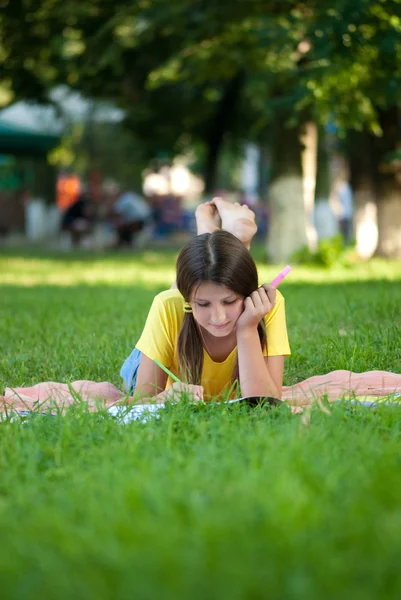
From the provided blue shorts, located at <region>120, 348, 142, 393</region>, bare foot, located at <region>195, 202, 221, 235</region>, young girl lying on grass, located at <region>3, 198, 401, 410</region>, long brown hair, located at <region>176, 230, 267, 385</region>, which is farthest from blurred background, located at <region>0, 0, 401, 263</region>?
long brown hair, located at <region>176, 230, 267, 385</region>

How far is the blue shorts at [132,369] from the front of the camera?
16.6ft

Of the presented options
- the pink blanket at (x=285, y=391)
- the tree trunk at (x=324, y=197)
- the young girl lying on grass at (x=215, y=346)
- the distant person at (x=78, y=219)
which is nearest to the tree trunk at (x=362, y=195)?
the tree trunk at (x=324, y=197)

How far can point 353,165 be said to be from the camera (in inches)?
707

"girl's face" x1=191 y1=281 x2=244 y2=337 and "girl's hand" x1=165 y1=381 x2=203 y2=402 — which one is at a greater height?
"girl's face" x1=191 y1=281 x2=244 y2=337

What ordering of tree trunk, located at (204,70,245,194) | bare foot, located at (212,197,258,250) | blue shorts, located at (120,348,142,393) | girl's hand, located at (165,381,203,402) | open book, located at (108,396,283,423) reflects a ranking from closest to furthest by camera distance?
open book, located at (108,396,283,423) < girl's hand, located at (165,381,203,402) < blue shorts, located at (120,348,142,393) < bare foot, located at (212,197,258,250) < tree trunk, located at (204,70,245,194)

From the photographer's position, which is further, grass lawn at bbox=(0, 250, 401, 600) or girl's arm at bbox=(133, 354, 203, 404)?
girl's arm at bbox=(133, 354, 203, 404)

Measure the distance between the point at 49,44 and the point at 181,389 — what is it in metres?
12.5

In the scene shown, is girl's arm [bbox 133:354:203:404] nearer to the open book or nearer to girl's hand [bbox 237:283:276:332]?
the open book

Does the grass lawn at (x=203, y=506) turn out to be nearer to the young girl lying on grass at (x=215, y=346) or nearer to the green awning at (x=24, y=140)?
the young girl lying on grass at (x=215, y=346)

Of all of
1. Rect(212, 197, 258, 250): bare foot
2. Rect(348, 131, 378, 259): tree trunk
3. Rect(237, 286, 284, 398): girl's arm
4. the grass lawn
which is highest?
Rect(348, 131, 378, 259): tree trunk

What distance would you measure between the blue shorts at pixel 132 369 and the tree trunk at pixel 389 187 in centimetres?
1140

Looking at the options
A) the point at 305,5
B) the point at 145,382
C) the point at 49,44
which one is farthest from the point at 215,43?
the point at 145,382

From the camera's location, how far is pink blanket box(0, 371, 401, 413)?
450 centimetres

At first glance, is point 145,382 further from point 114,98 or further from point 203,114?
point 203,114
